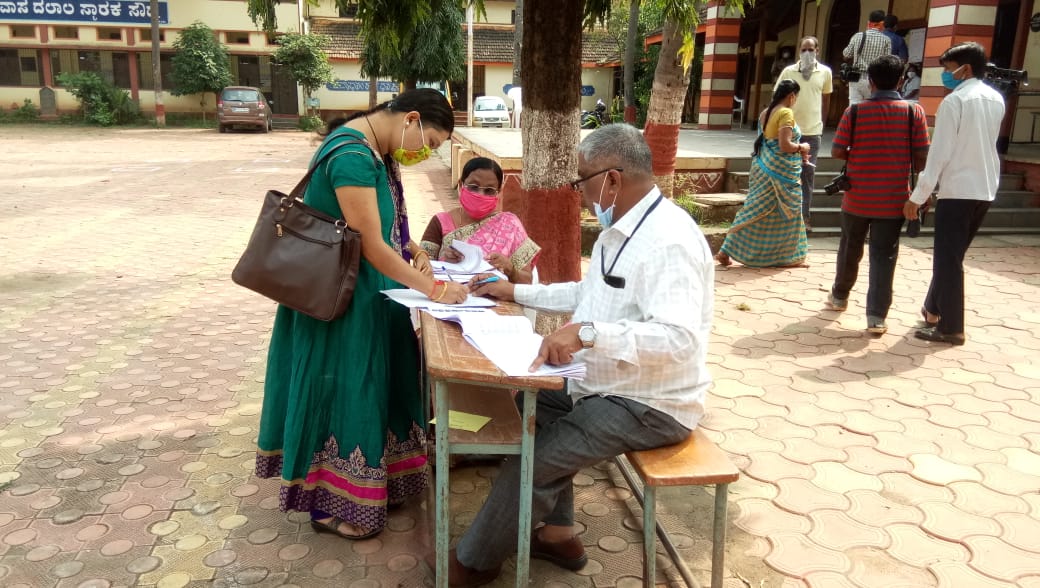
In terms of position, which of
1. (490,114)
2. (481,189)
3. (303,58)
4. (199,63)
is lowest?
(481,189)

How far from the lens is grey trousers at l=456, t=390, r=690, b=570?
7.61 ft

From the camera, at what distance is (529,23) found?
3516mm

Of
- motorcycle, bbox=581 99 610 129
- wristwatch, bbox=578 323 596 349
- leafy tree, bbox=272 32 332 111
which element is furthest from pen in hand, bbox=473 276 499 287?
leafy tree, bbox=272 32 332 111

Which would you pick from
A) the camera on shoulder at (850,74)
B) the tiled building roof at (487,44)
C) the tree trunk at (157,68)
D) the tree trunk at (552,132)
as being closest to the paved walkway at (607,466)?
the tree trunk at (552,132)

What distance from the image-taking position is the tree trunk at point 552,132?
3.47 metres

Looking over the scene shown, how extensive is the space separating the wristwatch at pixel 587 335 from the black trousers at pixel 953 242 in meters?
3.64

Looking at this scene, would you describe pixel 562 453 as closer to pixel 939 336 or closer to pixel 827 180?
pixel 939 336

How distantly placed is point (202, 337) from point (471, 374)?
3728mm

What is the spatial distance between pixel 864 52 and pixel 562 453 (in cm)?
806

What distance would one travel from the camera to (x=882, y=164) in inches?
199

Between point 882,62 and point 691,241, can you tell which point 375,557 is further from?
point 882,62

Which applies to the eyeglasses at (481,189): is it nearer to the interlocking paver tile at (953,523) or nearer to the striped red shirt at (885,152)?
the interlocking paver tile at (953,523)

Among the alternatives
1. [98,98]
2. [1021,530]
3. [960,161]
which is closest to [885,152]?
[960,161]

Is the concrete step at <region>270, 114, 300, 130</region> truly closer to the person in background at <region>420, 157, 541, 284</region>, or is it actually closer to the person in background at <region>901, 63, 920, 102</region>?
the person in background at <region>901, 63, 920, 102</region>
